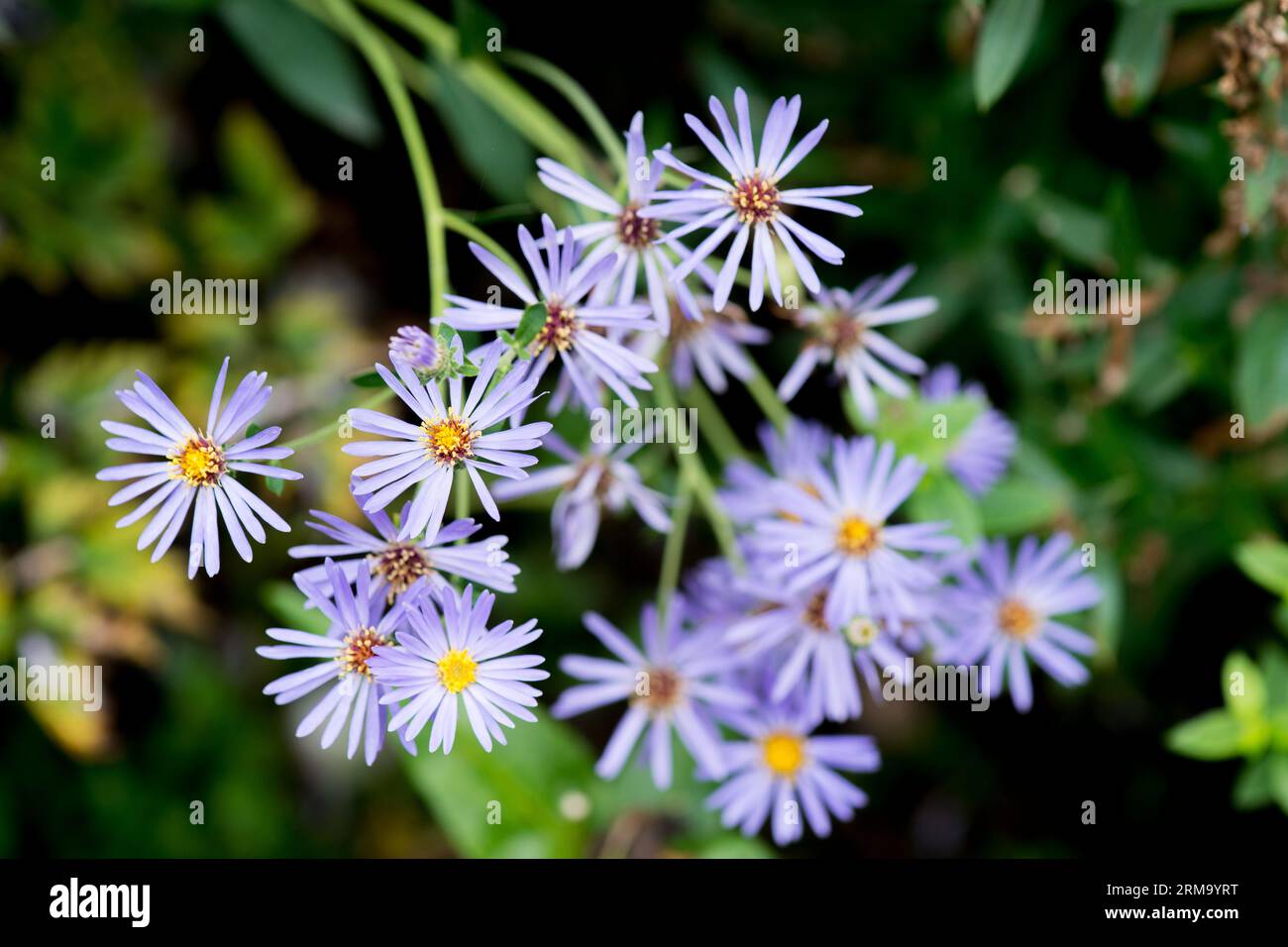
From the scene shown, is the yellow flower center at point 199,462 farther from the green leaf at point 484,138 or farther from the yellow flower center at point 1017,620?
the yellow flower center at point 1017,620

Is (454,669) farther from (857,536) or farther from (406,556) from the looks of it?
(857,536)

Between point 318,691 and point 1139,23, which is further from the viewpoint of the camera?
point 318,691

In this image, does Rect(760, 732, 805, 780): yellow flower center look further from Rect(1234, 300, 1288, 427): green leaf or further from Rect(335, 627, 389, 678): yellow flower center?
Rect(1234, 300, 1288, 427): green leaf

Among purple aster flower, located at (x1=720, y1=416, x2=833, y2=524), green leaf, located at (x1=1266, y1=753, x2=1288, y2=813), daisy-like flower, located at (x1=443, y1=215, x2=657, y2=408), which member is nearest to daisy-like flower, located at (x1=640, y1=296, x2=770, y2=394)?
purple aster flower, located at (x1=720, y1=416, x2=833, y2=524)

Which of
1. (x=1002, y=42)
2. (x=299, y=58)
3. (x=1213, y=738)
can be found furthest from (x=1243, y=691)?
(x=299, y=58)

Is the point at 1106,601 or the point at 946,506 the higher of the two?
the point at 946,506

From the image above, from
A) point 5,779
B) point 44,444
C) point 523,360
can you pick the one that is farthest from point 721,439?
point 5,779
